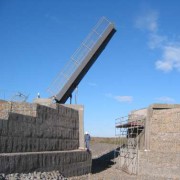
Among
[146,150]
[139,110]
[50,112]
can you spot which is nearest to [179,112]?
[146,150]

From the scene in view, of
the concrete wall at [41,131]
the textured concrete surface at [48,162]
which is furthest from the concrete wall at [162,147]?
the concrete wall at [41,131]

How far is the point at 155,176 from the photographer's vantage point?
1688 centimetres

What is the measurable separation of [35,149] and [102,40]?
26.7 feet

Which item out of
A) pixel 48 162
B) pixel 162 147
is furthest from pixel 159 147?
pixel 48 162

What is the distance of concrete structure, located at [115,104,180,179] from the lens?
16.8m

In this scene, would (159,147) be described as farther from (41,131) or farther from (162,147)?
(41,131)

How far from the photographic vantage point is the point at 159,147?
58.3 ft

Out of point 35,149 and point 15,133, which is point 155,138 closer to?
point 35,149

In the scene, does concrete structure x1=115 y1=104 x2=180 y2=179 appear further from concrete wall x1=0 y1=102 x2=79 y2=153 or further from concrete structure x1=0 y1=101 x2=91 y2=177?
concrete wall x1=0 y1=102 x2=79 y2=153

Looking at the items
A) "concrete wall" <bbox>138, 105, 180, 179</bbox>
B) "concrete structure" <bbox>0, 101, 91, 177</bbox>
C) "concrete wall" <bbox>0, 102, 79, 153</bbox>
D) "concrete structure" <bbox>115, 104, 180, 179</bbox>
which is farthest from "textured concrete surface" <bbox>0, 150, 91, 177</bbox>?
"concrete wall" <bbox>138, 105, 180, 179</bbox>

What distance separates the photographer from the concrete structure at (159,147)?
55.0ft

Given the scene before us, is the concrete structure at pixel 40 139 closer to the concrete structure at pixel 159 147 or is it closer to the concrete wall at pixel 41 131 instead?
the concrete wall at pixel 41 131

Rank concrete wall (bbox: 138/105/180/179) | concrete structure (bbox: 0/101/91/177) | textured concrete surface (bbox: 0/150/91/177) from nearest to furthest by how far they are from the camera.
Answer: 1. textured concrete surface (bbox: 0/150/91/177)
2. concrete structure (bbox: 0/101/91/177)
3. concrete wall (bbox: 138/105/180/179)

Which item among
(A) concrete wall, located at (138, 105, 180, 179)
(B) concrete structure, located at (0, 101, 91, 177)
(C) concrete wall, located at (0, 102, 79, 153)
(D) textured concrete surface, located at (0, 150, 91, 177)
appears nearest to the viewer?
(D) textured concrete surface, located at (0, 150, 91, 177)
